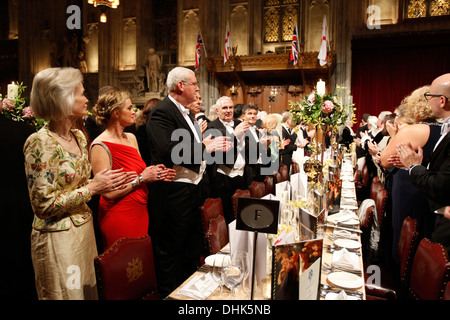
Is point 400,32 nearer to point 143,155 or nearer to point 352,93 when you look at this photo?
point 352,93

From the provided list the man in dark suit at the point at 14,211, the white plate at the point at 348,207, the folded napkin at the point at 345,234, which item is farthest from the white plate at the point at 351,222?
the man in dark suit at the point at 14,211

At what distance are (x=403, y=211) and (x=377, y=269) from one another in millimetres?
823

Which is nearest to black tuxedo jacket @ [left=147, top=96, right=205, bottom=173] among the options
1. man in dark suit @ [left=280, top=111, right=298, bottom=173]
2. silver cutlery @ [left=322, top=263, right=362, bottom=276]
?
silver cutlery @ [left=322, top=263, right=362, bottom=276]

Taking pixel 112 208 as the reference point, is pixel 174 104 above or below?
above

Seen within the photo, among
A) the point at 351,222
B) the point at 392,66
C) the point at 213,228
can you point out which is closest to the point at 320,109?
the point at 351,222

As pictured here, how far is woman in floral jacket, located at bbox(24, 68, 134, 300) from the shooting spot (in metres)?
1.57

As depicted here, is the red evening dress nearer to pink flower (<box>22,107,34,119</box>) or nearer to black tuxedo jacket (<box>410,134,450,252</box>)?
black tuxedo jacket (<box>410,134,450,252</box>)

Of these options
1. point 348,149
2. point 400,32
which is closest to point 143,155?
point 348,149

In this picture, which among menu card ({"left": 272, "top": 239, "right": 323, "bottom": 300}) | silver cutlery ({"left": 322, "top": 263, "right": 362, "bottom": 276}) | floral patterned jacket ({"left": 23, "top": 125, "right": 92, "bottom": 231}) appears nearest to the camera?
menu card ({"left": 272, "top": 239, "right": 323, "bottom": 300})

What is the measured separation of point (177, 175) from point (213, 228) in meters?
0.68

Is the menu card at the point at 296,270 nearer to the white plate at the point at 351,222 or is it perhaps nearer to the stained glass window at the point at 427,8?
the white plate at the point at 351,222

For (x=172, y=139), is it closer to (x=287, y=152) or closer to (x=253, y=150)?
(x=253, y=150)

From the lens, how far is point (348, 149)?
9.38 meters

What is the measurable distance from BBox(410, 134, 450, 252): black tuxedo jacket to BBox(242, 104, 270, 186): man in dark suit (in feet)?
8.02
